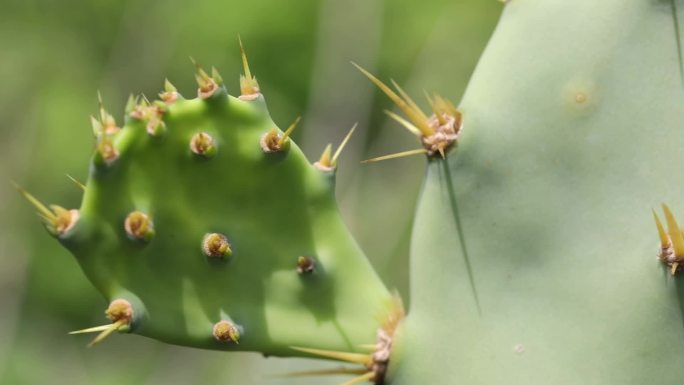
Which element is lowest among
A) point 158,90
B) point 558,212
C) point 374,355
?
point 374,355

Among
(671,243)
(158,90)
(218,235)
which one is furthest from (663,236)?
(158,90)

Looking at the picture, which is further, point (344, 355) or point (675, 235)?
point (344, 355)

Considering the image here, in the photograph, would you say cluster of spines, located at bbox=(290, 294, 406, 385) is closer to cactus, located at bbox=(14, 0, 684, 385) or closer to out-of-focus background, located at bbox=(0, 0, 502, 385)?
cactus, located at bbox=(14, 0, 684, 385)

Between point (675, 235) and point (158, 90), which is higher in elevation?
point (158, 90)

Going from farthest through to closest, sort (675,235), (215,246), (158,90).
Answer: (158,90) < (215,246) < (675,235)

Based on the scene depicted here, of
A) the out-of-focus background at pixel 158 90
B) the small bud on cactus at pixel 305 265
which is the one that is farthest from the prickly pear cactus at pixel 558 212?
the out-of-focus background at pixel 158 90

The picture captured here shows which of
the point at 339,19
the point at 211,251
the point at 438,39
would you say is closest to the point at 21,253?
the point at 339,19

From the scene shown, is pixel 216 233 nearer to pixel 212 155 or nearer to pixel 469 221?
pixel 212 155
